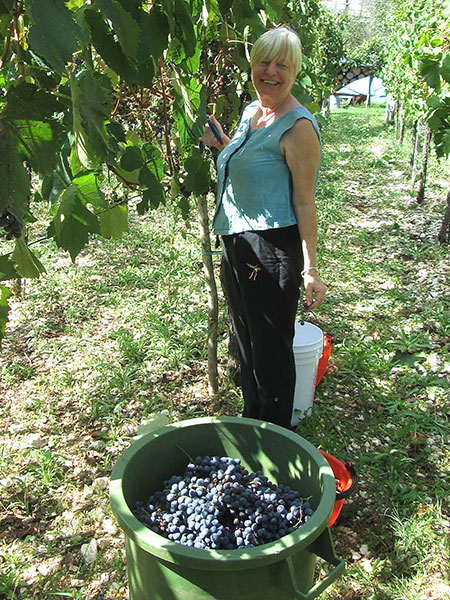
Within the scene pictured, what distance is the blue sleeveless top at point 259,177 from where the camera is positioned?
1771 mm

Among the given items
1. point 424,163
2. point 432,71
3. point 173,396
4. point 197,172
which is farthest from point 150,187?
point 424,163

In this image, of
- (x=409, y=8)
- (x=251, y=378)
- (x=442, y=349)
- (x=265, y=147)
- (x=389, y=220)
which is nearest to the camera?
(x=265, y=147)

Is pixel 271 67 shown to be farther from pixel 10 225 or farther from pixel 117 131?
pixel 10 225

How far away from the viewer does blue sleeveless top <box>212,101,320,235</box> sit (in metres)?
1.77

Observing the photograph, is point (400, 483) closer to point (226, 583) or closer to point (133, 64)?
point (226, 583)

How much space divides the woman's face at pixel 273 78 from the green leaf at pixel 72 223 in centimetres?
84

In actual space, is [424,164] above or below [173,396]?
above

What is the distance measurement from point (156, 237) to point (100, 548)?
3312 mm

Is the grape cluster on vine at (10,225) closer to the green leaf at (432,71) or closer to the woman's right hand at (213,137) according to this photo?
the woman's right hand at (213,137)

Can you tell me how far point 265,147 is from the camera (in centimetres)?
179

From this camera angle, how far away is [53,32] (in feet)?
Result: 2.45

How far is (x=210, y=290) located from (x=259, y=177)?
31.5 inches

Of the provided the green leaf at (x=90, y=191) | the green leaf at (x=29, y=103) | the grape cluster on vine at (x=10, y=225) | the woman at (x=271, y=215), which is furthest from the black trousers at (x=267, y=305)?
the green leaf at (x=29, y=103)

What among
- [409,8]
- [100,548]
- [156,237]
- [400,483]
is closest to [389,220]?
[156,237]
